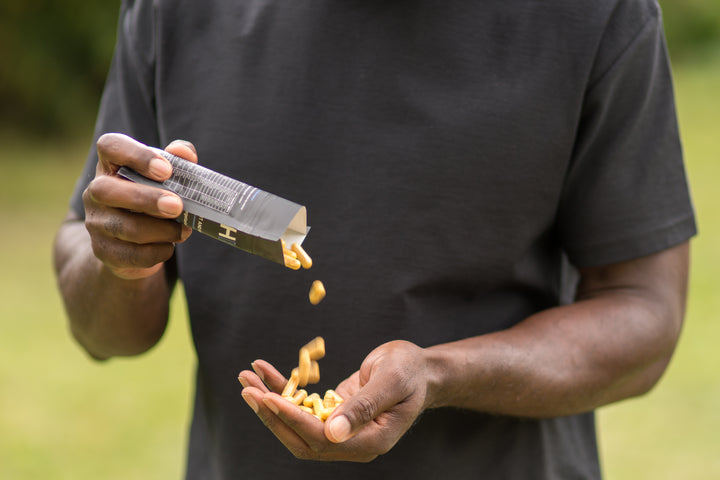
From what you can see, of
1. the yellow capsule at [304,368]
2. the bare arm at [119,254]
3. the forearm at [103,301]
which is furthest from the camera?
the forearm at [103,301]

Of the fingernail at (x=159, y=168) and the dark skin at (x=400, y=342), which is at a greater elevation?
the fingernail at (x=159, y=168)

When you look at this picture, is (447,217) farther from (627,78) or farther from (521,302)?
(627,78)

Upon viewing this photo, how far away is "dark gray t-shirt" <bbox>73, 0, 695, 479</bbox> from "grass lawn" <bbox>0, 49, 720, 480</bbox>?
2.63 meters

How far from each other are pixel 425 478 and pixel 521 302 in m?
0.38

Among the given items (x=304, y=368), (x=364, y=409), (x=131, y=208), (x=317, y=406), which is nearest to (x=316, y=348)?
(x=304, y=368)

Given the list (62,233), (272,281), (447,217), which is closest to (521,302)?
(447,217)

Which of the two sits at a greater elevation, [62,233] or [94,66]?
[62,233]

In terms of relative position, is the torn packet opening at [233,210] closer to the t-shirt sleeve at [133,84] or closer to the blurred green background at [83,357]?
the t-shirt sleeve at [133,84]

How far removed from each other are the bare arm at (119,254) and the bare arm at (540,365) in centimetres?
26

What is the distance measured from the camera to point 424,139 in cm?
146

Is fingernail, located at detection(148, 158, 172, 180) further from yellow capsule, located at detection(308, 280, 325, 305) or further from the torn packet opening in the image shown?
yellow capsule, located at detection(308, 280, 325, 305)

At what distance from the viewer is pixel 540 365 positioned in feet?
4.99

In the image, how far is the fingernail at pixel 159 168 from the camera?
122cm

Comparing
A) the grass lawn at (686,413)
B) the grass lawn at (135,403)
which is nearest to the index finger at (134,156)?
the grass lawn at (135,403)
